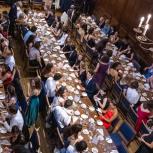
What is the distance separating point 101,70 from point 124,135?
2603mm

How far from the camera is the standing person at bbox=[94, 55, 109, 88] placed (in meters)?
8.60

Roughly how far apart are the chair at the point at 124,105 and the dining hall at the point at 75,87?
26mm

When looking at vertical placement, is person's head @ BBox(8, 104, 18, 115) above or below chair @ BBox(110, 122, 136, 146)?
above

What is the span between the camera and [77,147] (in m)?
5.43

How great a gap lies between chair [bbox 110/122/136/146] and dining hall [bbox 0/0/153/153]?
0.8 inches

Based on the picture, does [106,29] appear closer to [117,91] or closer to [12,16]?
[12,16]

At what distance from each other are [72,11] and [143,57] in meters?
3.61

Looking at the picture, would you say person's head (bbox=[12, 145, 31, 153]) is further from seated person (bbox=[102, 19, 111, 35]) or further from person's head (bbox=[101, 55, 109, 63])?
seated person (bbox=[102, 19, 111, 35])

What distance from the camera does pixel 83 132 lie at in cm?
619

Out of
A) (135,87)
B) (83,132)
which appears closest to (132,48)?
(135,87)

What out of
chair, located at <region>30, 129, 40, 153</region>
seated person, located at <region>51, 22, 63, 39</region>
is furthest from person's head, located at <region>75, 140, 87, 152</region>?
seated person, located at <region>51, 22, 63, 39</region>

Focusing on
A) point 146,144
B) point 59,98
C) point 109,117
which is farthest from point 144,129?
point 59,98

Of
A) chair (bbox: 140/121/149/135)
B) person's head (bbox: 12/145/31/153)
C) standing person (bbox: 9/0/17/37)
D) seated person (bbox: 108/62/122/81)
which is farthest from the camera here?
standing person (bbox: 9/0/17/37)

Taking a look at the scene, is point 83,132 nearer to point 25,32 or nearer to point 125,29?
point 25,32
